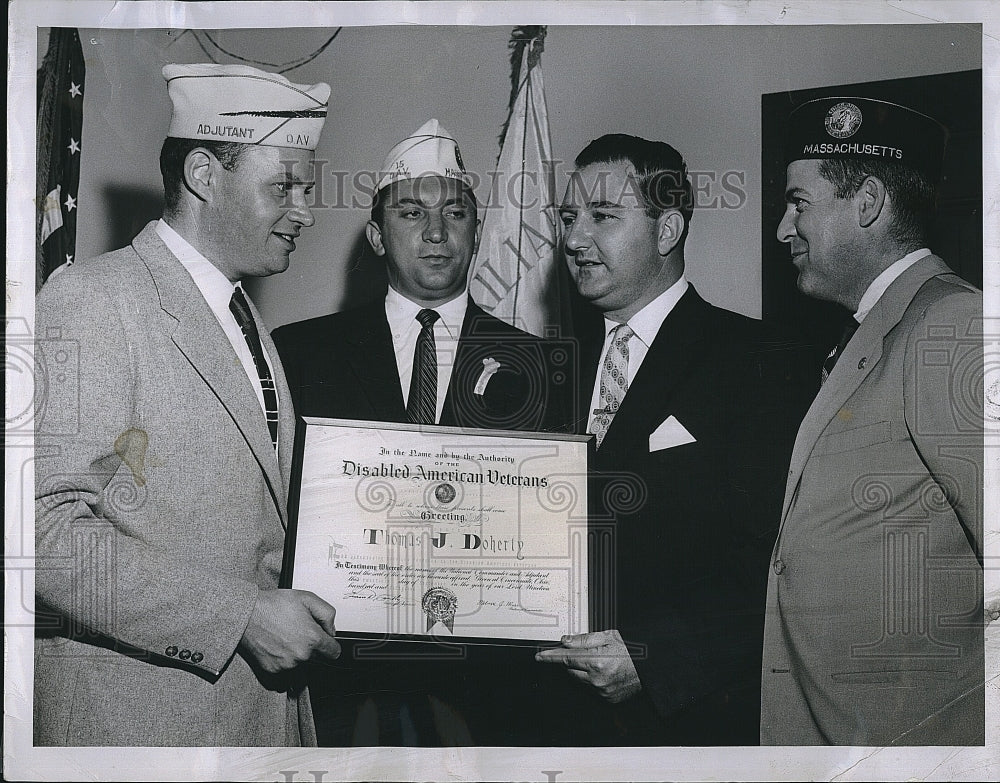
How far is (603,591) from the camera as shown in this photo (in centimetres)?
165

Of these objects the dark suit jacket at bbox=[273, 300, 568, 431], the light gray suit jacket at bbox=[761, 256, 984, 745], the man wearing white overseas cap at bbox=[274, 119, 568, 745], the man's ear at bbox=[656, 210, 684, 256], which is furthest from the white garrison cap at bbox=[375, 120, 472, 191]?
the light gray suit jacket at bbox=[761, 256, 984, 745]

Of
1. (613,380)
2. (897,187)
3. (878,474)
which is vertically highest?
(897,187)

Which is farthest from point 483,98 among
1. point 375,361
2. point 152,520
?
point 152,520

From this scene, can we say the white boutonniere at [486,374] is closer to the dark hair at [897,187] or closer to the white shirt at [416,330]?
the white shirt at [416,330]

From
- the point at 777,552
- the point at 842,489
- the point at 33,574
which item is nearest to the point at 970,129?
the point at 842,489

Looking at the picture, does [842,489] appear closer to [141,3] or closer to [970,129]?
[970,129]

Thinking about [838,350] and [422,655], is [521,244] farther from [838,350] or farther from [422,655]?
[422,655]

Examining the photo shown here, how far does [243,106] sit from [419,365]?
1.89 ft

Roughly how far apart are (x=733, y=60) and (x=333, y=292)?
2.84 ft

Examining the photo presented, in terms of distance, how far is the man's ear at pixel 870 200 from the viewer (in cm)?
167

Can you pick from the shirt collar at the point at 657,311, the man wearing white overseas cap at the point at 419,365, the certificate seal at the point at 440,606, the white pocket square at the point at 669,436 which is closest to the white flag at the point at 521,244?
the man wearing white overseas cap at the point at 419,365

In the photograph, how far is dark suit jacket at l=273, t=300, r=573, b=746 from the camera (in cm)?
165

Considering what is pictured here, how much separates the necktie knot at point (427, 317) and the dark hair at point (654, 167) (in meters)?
0.39

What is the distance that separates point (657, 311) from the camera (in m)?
1.68
